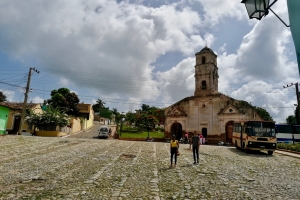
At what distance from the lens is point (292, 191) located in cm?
638

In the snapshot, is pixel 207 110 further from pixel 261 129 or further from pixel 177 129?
pixel 261 129

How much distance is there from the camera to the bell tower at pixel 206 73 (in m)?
36.7

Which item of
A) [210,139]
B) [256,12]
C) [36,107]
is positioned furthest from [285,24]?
[36,107]

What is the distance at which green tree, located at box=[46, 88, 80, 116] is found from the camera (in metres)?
49.6

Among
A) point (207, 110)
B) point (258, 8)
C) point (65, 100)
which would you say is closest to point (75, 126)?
point (65, 100)

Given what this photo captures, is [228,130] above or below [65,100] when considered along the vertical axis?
below

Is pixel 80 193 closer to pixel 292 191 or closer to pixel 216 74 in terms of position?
pixel 292 191

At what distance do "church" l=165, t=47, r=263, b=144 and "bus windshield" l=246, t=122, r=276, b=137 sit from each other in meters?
16.3

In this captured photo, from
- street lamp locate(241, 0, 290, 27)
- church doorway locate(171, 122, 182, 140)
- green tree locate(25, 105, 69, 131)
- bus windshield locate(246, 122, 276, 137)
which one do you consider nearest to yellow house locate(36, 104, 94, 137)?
green tree locate(25, 105, 69, 131)

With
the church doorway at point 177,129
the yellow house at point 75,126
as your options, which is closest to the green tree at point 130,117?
the yellow house at point 75,126

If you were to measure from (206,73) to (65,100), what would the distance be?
30.9m

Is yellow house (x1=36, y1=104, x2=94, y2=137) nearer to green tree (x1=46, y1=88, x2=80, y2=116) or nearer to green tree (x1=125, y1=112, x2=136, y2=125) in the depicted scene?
green tree (x1=46, y1=88, x2=80, y2=116)

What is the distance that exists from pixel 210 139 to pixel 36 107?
95.5 ft

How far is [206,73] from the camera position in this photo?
1452 inches
